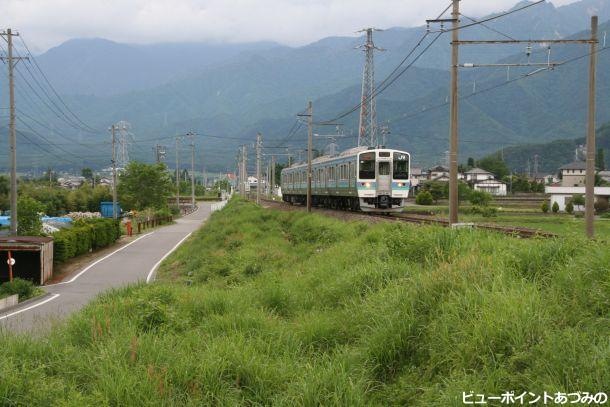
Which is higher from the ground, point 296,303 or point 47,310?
point 296,303

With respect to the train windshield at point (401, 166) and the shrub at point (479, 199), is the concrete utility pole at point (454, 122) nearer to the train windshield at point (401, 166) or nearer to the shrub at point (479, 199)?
the train windshield at point (401, 166)

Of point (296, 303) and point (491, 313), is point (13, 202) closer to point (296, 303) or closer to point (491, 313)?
point (296, 303)

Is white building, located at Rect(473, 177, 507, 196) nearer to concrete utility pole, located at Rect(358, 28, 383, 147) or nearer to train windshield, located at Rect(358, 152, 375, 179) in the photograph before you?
concrete utility pole, located at Rect(358, 28, 383, 147)

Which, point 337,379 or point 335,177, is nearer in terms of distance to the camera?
point 337,379

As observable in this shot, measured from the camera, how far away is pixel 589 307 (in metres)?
6.11

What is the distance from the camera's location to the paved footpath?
52.6 feet

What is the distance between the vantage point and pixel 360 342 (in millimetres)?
7387

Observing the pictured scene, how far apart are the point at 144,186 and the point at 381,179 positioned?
4478 cm

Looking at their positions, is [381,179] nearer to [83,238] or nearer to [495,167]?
[83,238]

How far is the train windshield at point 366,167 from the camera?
28500 millimetres

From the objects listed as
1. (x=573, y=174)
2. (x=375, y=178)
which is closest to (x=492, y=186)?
(x=573, y=174)

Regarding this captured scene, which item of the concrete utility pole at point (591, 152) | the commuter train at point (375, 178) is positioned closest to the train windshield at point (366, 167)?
the commuter train at point (375, 178)

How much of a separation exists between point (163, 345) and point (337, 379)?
6.63 ft

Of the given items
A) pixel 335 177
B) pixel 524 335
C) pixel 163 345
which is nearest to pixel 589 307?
pixel 524 335
